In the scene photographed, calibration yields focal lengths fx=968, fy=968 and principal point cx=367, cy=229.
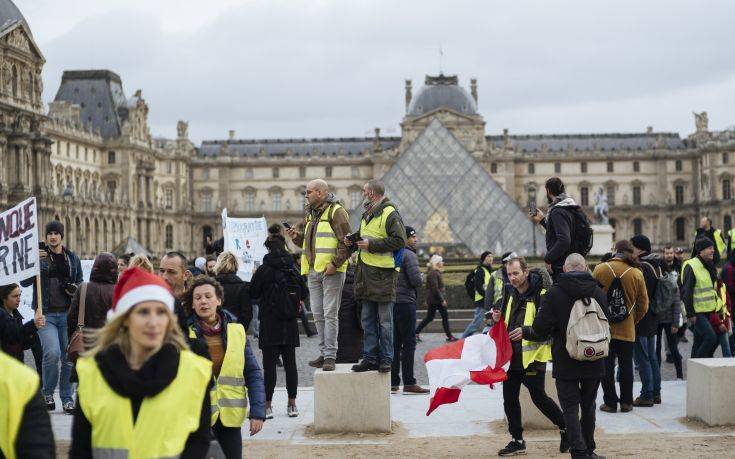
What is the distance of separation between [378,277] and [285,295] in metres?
0.92

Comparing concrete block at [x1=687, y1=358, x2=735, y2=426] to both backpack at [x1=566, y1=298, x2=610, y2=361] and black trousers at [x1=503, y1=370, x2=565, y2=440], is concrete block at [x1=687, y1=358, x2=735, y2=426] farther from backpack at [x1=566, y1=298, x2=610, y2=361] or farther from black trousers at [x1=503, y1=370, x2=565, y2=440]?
backpack at [x1=566, y1=298, x2=610, y2=361]

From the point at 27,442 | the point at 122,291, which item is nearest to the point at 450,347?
the point at 122,291

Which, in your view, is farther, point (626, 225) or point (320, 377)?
point (626, 225)

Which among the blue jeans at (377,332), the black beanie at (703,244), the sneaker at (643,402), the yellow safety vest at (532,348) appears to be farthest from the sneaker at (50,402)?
the black beanie at (703,244)

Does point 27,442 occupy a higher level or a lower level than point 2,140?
lower

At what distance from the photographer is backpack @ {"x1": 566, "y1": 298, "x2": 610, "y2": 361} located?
589 cm

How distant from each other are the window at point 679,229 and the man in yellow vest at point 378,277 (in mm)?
74143

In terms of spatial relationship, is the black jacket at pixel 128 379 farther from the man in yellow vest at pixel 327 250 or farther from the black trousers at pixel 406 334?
the black trousers at pixel 406 334

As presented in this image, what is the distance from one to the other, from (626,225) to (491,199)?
3861 cm

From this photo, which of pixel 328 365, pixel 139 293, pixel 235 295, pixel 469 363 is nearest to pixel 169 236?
pixel 235 295

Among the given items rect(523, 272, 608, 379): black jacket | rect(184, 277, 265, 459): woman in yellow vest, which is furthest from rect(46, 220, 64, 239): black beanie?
rect(523, 272, 608, 379): black jacket

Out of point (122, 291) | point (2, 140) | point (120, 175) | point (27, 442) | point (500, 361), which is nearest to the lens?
point (27, 442)

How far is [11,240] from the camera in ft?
23.6

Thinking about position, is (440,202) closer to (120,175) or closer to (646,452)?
(120,175)
